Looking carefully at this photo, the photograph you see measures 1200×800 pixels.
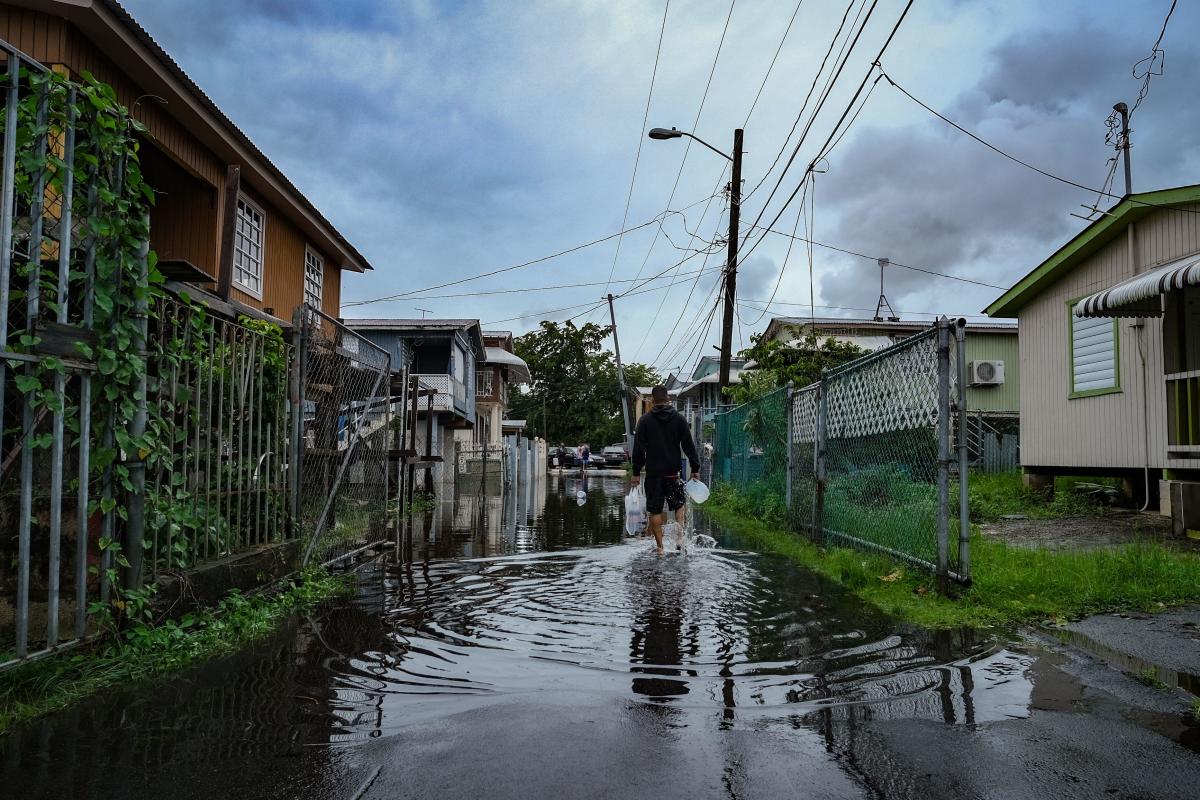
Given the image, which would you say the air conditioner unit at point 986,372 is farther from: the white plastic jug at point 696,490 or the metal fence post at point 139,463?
the metal fence post at point 139,463

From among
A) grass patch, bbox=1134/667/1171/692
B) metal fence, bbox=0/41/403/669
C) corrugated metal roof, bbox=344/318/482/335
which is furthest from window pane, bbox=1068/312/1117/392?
corrugated metal roof, bbox=344/318/482/335

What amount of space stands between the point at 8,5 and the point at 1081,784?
11.9 meters

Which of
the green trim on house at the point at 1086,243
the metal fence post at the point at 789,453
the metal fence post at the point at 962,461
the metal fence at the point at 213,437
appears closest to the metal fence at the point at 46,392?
the metal fence at the point at 213,437

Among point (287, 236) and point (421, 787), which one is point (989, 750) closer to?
point (421, 787)

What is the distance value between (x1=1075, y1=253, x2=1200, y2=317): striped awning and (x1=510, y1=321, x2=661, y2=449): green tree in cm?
4772

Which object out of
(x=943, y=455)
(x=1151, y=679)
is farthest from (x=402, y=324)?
(x=1151, y=679)

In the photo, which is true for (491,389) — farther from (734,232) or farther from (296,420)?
(296,420)

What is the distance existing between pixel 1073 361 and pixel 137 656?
44.4ft

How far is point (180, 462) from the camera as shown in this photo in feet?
18.2

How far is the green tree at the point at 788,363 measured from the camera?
62.4 ft

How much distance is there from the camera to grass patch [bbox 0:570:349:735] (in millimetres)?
3719

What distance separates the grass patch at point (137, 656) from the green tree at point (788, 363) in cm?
1411

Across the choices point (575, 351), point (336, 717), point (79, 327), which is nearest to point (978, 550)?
point (336, 717)

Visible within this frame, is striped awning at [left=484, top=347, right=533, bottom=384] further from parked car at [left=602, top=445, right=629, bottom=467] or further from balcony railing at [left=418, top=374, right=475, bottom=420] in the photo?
parked car at [left=602, top=445, right=629, bottom=467]
